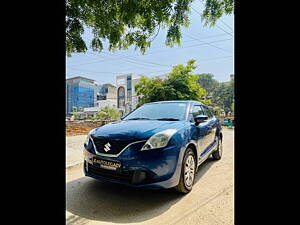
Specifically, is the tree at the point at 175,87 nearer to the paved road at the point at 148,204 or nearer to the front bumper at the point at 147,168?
the paved road at the point at 148,204

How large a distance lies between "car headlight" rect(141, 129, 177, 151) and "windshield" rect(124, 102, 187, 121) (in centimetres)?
69

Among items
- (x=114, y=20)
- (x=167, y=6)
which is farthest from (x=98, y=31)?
(x=167, y=6)

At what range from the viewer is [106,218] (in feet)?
6.73

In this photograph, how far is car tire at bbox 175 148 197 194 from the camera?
251cm

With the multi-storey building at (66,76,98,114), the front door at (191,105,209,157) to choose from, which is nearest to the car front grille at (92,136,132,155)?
the front door at (191,105,209,157)

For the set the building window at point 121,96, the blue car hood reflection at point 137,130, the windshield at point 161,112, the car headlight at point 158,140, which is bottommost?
the car headlight at point 158,140

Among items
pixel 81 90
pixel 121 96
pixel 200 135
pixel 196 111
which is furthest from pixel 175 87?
pixel 121 96

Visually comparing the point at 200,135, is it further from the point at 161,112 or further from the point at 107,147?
the point at 107,147

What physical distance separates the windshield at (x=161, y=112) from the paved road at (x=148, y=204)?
1.17m

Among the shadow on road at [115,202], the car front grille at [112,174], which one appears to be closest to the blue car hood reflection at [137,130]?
the car front grille at [112,174]

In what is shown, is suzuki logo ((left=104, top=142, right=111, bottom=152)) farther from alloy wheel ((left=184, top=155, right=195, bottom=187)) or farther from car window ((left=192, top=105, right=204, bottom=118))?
car window ((left=192, top=105, right=204, bottom=118))

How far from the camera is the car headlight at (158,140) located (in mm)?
2287
